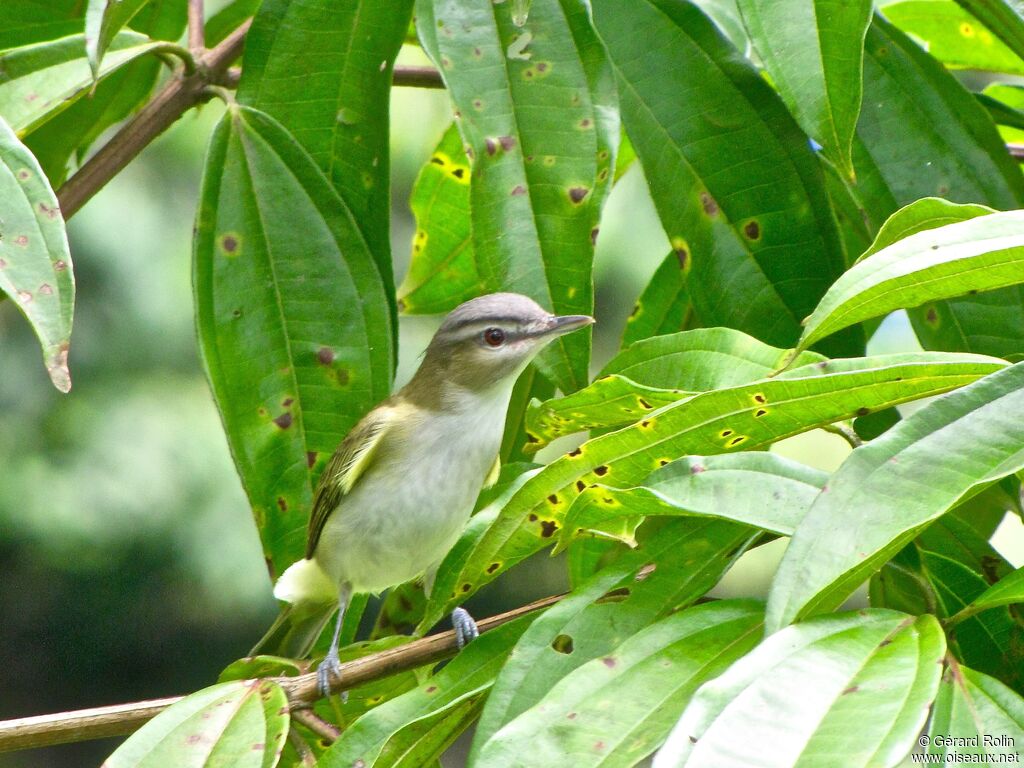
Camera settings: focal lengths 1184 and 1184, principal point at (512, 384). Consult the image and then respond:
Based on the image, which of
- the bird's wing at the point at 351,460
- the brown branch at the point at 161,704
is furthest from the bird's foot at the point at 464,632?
the bird's wing at the point at 351,460

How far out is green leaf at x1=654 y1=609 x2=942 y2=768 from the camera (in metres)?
0.99

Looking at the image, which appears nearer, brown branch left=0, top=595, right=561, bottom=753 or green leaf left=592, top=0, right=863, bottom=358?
brown branch left=0, top=595, right=561, bottom=753

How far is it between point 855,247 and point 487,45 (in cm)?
79

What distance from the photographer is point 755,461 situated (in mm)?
1314

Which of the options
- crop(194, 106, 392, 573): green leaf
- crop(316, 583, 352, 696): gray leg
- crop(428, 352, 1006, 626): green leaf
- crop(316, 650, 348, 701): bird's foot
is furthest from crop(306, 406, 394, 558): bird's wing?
crop(428, 352, 1006, 626): green leaf

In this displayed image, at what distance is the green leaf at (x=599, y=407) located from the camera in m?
1.39

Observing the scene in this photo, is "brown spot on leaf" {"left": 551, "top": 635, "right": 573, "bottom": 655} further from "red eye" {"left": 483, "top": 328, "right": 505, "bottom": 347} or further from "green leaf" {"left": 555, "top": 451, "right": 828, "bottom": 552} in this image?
"red eye" {"left": 483, "top": 328, "right": 505, "bottom": 347}

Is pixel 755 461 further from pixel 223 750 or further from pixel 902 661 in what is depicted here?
pixel 223 750

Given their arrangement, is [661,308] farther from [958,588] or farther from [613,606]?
[613,606]

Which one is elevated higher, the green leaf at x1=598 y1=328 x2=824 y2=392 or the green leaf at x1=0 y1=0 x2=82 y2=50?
the green leaf at x1=0 y1=0 x2=82 y2=50

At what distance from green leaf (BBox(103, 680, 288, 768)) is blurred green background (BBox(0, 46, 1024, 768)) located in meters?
3.18

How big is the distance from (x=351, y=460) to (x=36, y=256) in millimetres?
1188

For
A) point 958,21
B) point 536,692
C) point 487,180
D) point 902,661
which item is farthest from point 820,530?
point 958,21

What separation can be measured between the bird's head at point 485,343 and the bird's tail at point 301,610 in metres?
0.49
